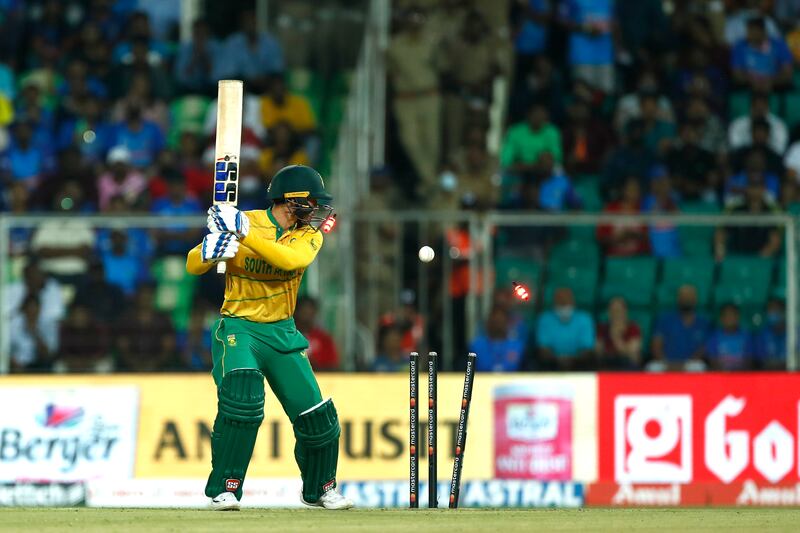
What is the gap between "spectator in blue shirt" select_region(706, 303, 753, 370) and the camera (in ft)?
46.2

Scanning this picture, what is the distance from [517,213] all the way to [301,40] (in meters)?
5.27

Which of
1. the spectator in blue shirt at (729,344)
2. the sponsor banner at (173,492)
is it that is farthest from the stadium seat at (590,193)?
the sponsor banner at (173,492)

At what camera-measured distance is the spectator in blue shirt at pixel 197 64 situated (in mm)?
17562

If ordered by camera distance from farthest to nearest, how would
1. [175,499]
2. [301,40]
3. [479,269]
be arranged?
[301,40]
[479,269]
[175,499]

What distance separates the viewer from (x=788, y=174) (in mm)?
16609

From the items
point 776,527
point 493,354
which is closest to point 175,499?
point 493,354

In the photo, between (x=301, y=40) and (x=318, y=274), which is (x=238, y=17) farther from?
(x=318, y=274)

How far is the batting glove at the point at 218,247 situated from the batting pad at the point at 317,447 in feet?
3.53

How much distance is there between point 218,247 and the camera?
8.82 meters

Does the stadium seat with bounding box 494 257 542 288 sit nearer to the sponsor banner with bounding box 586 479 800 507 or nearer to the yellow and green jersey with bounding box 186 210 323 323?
the sponsor banner with bounding box 586 479 800 507

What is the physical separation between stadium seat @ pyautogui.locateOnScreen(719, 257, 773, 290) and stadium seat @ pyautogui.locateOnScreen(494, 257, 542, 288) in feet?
5.22

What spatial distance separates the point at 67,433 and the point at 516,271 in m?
3.97

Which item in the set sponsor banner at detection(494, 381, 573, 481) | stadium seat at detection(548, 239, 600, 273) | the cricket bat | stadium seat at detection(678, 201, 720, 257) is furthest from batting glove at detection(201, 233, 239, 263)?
stadium seat at detection(678, 201, 720, 257)

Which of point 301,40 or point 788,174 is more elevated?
point 301,40
